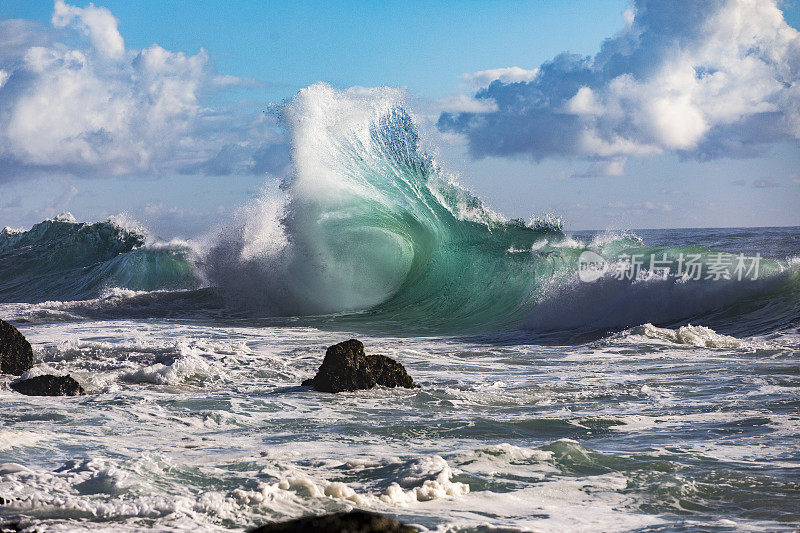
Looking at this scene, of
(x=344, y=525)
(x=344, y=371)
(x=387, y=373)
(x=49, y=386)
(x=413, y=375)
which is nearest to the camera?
Result: (x=344, y=525)

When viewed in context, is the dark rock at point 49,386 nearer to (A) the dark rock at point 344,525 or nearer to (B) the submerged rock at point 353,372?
(B) the submerged rock at point 353,372

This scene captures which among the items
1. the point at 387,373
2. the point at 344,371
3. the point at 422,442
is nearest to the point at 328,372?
the point at 344,371

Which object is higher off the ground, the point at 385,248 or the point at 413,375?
the point at 385,248

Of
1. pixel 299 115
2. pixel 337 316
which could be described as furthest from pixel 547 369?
pixel 299 115

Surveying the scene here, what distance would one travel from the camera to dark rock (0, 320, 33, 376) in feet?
28.0

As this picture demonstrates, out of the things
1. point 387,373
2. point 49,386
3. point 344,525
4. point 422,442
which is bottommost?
point 422,442

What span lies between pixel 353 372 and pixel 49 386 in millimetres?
2944

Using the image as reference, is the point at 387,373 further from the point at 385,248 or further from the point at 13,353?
the point at 385,248

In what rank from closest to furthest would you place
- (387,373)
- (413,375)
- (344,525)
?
(344,525) < (387,373) < (413,375)

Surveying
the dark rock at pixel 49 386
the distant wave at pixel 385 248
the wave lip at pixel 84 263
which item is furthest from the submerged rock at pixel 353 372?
the wave lip at pixel 84 263

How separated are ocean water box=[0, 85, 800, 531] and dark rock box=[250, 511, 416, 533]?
1.59 m

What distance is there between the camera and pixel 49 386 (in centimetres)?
755

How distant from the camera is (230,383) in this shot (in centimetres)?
872

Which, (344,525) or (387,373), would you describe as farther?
(387,373)
